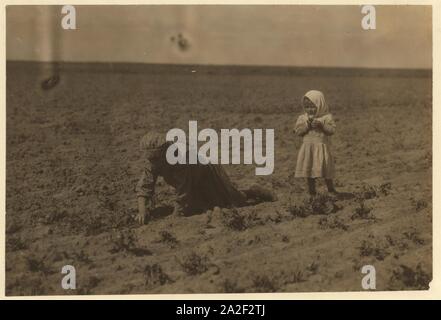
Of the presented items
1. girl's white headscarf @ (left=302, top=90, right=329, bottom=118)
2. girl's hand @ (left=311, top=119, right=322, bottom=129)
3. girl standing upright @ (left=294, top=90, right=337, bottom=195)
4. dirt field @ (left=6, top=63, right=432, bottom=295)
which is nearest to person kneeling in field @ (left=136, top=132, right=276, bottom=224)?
dirt field @ (left=6, top=63, right=432, bottom=295)

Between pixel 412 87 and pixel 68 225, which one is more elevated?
pixel 412 87

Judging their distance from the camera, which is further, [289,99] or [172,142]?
[289,99]

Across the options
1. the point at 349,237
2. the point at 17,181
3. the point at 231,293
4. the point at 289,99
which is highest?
the point at 289,99

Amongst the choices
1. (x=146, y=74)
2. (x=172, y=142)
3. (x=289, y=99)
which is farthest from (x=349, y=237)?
(x=146, y=74)

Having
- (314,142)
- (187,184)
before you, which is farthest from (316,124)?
(187,184)

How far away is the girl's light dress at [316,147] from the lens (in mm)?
6793

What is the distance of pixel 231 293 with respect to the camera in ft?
21.3

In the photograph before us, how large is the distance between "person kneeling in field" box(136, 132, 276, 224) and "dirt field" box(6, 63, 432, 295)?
11cm

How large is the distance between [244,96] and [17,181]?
2649 mm

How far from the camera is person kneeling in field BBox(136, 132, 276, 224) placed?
21.5 ft

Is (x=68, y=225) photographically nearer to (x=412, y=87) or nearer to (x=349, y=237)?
(x=349, y=237)

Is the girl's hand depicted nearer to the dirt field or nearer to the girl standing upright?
the girl standing upright
